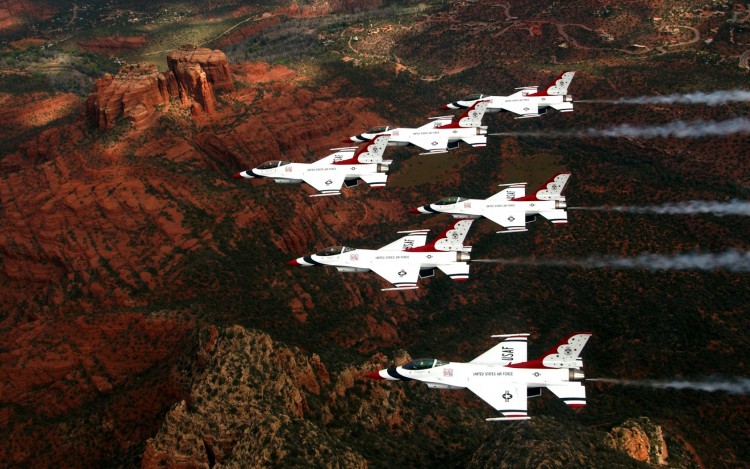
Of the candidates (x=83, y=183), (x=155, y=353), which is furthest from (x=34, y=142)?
(x=155, y=353)

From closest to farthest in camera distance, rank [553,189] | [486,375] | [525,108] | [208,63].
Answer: [486,375] < [553,189] < [525,108] < [208,63]

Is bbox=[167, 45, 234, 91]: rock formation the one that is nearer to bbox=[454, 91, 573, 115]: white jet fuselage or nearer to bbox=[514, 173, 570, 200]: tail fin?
bbox=[454, 91, 573, 115]: white jet fuselage

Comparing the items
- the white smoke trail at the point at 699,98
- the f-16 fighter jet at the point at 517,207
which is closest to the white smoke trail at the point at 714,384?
the f-16 fighter jet at the point at 517,207

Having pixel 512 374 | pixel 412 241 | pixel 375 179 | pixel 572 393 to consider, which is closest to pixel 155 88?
pixel 375 179

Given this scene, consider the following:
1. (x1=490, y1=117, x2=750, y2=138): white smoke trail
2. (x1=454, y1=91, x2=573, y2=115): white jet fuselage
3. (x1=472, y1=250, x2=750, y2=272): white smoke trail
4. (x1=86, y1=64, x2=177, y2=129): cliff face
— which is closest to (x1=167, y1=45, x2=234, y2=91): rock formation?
(x1=86, y1=64, x2=177, y2=129): cliff face

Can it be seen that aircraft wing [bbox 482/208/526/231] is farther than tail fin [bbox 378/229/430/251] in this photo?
Yes

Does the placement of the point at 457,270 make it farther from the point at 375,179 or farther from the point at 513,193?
the point at 375,179

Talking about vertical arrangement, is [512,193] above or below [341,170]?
below
